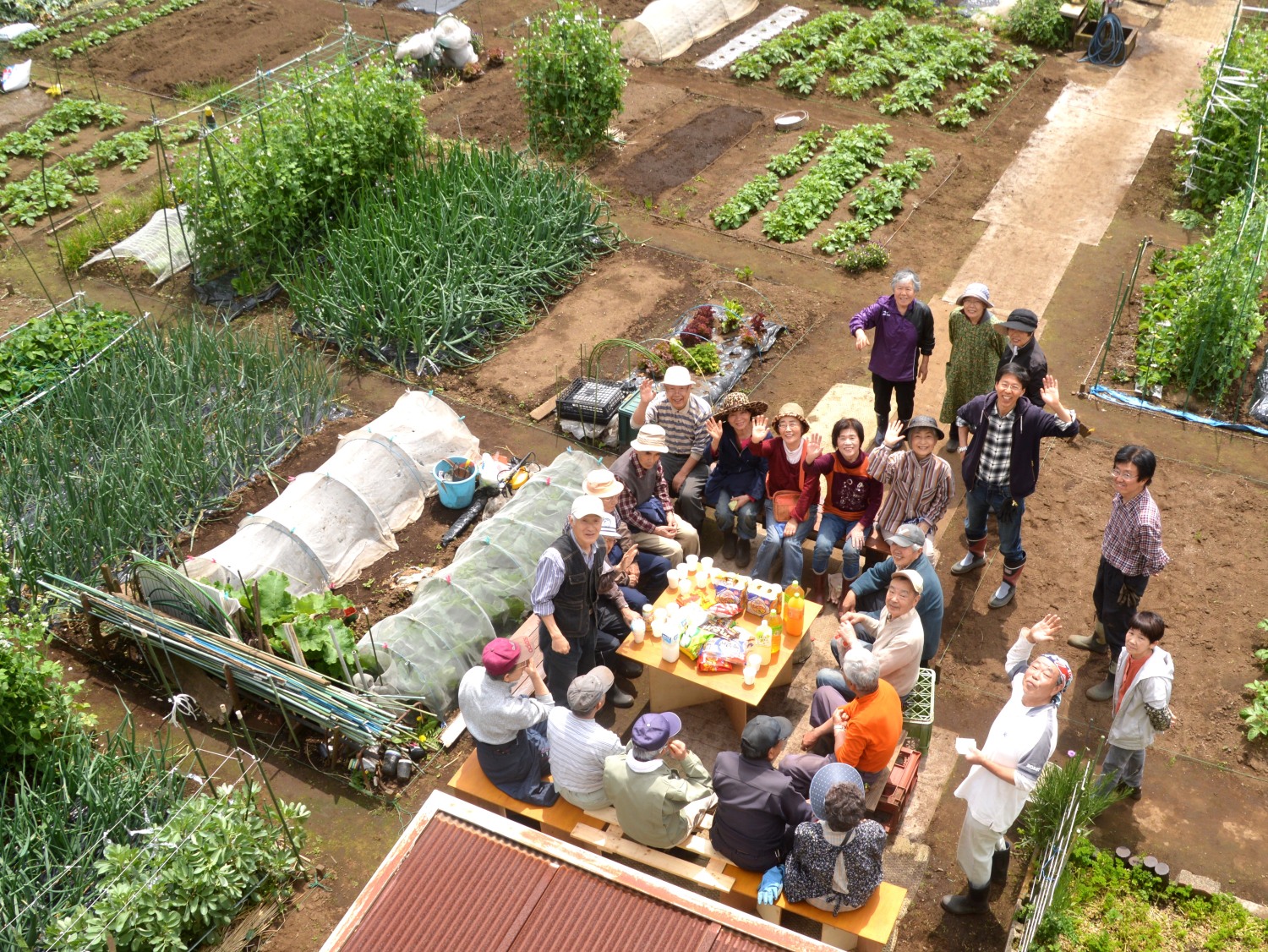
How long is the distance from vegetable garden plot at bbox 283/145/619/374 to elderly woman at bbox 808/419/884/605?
4.82 metres

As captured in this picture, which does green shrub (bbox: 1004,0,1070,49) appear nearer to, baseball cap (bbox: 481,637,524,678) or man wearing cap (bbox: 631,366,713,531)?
man wearing cap (bbox: 631,366,713,531)

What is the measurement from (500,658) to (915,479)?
342cm

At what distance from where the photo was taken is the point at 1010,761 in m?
6.48

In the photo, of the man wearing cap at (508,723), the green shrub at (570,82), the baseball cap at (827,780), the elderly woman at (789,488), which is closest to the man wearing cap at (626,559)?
the elderly woman at (789,488)

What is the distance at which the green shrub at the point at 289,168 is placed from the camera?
12781 mm

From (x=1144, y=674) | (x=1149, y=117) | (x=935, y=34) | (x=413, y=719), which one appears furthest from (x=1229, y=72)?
(x=413, y=719)

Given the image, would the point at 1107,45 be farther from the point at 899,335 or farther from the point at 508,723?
the point at 508,723

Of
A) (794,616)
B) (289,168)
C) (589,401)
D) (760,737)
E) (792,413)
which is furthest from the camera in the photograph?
(289,168)

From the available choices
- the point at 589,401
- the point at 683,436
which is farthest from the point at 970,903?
the point at 589,401

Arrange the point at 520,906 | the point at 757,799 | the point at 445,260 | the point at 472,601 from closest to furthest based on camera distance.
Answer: the point at 520,906
the point at 757,799
the point at 472,601
the point at 445,260

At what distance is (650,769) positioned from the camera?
6.55m

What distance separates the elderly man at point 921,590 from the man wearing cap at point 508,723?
7.51 feet

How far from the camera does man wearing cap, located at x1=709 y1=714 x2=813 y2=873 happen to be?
636 centimetres

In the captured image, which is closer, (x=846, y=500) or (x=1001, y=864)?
(x=1001, y=864)
